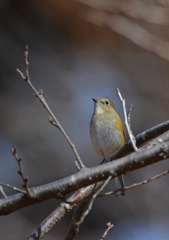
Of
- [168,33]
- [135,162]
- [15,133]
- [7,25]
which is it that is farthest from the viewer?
[7,25]

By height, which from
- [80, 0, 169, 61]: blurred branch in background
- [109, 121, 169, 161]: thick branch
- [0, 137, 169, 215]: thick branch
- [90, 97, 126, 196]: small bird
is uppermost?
[80, 0, 169, 61]: blurred branch in background

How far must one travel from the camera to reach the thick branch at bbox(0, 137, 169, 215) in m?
1.98

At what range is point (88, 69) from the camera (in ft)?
24.4

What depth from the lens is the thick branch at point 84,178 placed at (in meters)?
1.98

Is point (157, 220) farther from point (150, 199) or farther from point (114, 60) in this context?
point (114, 60)

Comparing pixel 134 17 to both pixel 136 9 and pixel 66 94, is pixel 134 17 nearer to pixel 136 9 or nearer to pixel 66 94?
pixel 136 9

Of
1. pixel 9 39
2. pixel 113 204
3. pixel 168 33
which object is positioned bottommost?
pixel 113 204

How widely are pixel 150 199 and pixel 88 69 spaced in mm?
2583

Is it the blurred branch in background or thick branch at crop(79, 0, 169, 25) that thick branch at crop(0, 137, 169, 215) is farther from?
thick branch at crop(79, 0, 169, 25)

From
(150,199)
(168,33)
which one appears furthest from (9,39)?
(150,199)

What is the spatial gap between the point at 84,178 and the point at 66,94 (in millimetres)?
5281

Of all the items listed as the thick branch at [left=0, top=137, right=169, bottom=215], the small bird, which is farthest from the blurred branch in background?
the thick branch at [left=0, top=137, right=169, bottom=215]

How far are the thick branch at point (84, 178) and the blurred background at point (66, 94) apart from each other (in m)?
3.64

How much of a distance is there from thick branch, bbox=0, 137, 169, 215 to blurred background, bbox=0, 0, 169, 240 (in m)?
3.64
